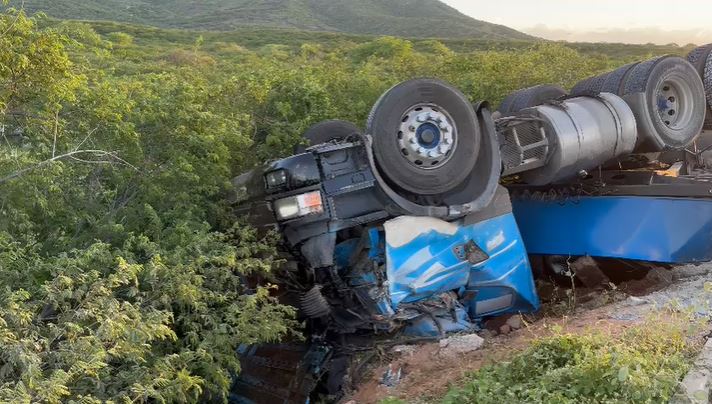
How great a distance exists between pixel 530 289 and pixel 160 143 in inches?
135

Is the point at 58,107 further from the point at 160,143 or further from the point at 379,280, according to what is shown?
the point at 379,280

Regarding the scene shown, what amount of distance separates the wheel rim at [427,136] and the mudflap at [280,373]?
1645mm

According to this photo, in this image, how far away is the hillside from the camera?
190 ft

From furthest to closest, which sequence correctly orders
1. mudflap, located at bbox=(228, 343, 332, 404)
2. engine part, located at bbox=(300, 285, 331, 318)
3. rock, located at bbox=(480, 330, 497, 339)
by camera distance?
rock, located at bbox=(480, 330, 497, 339) → mudflap, located at bbox=(228, 343, 332, 404) → engine part, located at bbox=(300, 285, 331, 318)

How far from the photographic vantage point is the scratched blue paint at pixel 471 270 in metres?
4.54

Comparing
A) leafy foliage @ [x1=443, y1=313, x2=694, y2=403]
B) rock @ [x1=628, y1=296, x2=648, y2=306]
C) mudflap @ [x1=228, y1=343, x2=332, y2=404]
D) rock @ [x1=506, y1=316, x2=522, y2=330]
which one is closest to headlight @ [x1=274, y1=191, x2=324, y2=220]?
mudflap @ [x1=228, y1=343, x2=332, y2=404]

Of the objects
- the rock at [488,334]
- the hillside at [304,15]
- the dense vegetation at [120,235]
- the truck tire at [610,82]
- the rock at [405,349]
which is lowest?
the rock at [488,334]

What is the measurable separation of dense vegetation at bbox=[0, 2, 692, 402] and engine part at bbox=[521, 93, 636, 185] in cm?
246

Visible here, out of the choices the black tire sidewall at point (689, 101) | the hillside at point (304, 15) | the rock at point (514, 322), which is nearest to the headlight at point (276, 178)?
the rock at point (514, 322)

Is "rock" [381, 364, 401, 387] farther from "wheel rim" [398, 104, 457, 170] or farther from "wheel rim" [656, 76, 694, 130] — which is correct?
"wheel rim" [656, 76, 694, 130]

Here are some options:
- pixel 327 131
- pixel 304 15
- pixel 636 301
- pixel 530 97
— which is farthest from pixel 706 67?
pixel 304 15

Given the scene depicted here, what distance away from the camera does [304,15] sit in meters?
65.1

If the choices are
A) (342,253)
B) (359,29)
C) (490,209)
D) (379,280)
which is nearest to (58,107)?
(342,253)

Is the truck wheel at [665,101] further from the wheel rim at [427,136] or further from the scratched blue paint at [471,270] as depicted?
the wheel rim at [427,136]
